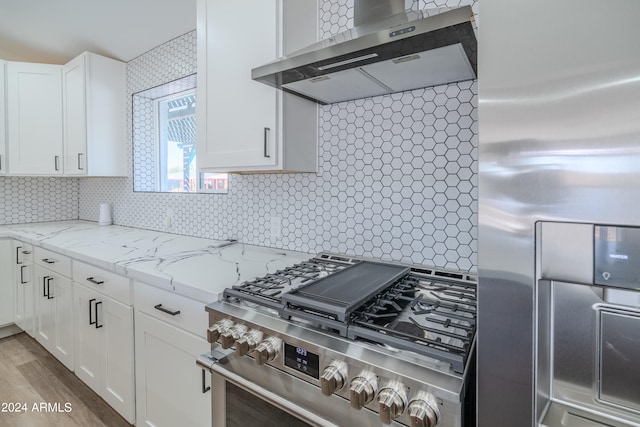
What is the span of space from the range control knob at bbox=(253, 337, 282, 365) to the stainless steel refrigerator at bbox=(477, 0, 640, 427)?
21.3 inches

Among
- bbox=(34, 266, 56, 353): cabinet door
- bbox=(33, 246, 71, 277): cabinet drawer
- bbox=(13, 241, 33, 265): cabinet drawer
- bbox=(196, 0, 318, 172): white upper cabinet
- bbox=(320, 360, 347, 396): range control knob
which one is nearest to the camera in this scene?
bbox=(320, 360, 347, 396): range control knob

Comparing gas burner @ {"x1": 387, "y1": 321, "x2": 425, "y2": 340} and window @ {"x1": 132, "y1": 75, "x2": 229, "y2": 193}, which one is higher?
window @ {"x1": 132, "y1": 75, "x2": 229, "y2": 193}

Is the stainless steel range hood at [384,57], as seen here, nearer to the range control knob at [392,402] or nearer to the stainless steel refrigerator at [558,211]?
the stainless steel refrigerator at [558,211]

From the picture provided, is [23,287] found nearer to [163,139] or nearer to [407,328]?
[163,139]

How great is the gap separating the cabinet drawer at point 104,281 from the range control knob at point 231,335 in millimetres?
805

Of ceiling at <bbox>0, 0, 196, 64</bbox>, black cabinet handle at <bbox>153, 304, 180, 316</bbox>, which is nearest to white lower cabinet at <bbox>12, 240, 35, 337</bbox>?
ceiling at <bbox>0, 0, 196, 64</bbox>

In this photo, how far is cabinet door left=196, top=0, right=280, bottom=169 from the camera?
1.45 metres

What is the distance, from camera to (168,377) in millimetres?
1388

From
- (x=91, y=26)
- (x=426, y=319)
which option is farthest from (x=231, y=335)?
(x=91, y=26)

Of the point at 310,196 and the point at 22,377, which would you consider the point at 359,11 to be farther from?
the point at 22,377

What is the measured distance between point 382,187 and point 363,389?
37.2 inches

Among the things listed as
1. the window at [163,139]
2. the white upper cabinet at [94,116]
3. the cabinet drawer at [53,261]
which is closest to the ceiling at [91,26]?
the white upper cabinet at [94,116]

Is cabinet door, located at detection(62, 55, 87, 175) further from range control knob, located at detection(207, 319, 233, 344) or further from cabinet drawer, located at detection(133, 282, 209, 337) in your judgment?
range control knob, located at detection(207, 319, 233, 344)

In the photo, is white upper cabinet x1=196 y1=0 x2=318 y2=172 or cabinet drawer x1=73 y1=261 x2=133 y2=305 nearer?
white upper cabinet x1=196 y1=0 x2=318 y2=172
